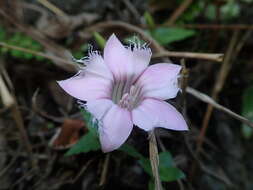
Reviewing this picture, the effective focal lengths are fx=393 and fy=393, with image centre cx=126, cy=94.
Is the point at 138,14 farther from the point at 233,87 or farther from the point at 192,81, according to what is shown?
the point at 233,87

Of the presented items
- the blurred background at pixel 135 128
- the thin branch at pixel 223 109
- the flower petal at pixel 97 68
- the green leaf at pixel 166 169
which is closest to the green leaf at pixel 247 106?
the blurred background at pixel 135 128

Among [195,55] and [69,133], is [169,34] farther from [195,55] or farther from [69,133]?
[69,133]

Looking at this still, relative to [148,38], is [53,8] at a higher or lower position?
higher

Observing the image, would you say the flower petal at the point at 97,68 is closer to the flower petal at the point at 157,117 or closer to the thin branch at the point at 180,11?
the flower petal at the point at 157,117

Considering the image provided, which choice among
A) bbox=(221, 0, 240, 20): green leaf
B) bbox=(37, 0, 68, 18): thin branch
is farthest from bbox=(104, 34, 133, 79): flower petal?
bbox=(221, 0, 240, 20): green leaf

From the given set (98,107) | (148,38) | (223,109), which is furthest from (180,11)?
(98,107)

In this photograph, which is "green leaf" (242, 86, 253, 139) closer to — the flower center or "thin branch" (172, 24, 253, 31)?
"thin branch" (172, 24, 253, 31)
